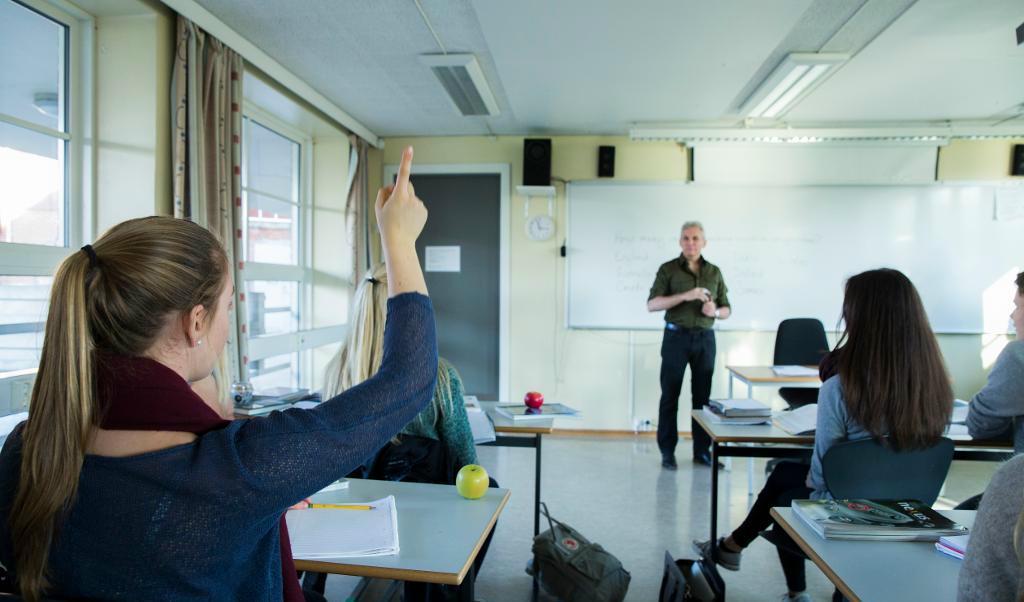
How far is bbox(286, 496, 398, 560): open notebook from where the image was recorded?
1.22 meters

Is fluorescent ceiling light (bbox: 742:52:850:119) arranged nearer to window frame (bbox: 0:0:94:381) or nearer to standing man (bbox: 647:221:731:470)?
standing man (bbox: 647:221:731:470)

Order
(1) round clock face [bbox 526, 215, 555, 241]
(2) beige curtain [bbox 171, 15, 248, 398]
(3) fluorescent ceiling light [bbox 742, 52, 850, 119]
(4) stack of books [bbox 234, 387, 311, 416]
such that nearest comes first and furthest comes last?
1. (4) stack of books [bbox 234, 387, 311, 416]
2. (2) beige curtain [bbox 171, 15, 248, 398]
3. (3) fluorescent ceiling light [bbox 742, 52, 850, 119]
4. (1) round clock face [bbox 526, 215, 555, 241]

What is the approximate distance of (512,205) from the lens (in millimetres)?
5137

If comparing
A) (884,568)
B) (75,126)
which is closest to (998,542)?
(884,568)

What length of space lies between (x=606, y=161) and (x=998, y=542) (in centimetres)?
433

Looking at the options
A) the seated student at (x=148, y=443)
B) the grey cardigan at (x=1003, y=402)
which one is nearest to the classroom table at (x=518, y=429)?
the grey cardigan at (x=1003, y=402)

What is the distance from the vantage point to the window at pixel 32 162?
2303 millimetres

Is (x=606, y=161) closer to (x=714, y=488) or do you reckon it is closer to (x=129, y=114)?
(x=714, y=488)

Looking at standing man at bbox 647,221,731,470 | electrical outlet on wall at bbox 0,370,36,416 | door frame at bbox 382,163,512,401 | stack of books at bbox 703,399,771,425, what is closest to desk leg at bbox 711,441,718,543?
stack of books at bbox 703,399,771,425

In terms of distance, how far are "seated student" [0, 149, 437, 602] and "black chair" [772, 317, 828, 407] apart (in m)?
3.85

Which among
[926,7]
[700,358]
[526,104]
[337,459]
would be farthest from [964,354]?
[337,459]

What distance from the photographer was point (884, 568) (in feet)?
4.09

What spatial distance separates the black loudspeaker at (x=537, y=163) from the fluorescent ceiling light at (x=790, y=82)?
1518 millimetres

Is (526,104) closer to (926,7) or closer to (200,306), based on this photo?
(926,7)
